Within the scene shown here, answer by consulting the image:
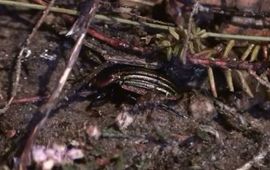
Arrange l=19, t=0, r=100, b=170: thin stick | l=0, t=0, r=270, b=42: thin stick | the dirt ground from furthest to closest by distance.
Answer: l=0, t=0, r=270, b=42: thin stick < the dirt ground < l=19, t=0, r=100, b=170: thin stick

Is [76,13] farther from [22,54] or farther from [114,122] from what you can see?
[114,122]

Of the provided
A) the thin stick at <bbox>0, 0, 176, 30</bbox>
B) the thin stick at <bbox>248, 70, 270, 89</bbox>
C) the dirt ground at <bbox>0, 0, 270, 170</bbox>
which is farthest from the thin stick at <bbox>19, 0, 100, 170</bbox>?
the thin stick at <bbox>248, 70, 270, 89</bbox>

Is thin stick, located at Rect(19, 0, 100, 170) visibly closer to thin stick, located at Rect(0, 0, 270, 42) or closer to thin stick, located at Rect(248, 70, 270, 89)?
thin stick, located at Rect(0, 0, 270, 42)

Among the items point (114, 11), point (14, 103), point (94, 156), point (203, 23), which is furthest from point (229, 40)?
point (14, 103)

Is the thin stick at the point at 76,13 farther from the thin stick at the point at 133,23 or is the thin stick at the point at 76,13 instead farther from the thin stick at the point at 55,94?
the thin stick at the point at 55,94

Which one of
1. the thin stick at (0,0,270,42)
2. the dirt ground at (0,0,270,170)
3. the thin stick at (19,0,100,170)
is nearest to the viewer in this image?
the thin stick at (19,0,100,170)

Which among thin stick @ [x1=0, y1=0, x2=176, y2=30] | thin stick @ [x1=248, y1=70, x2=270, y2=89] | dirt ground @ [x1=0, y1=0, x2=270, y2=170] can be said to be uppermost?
thin stick @ [x1=0, y1=0, x2=176, y2=30]

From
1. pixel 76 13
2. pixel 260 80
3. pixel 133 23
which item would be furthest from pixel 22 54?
pixel 260 80

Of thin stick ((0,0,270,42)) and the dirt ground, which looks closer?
the dirt ground

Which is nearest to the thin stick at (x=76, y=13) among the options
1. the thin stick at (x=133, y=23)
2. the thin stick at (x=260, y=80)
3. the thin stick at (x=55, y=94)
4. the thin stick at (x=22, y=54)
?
the thin stick at (x=133, y=23)
